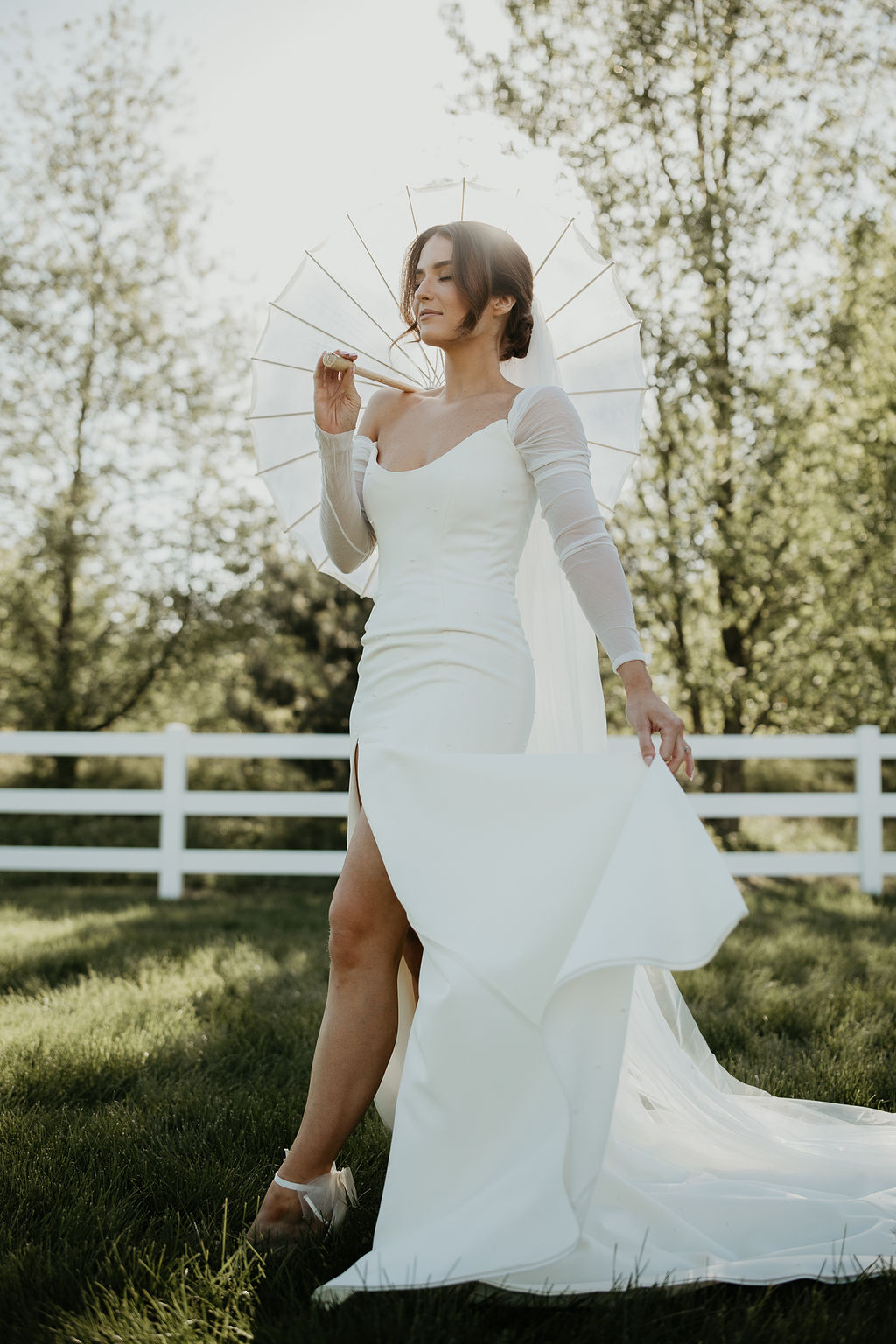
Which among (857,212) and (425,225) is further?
(857,212)

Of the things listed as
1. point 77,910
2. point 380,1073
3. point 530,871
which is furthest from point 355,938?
point 77,910

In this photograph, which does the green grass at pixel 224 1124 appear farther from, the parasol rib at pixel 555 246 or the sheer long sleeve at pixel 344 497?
the parasol rib at pixel 555 246

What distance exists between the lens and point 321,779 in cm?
1119

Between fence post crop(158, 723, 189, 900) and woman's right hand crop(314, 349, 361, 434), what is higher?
woman's right hand crop(314, 349, 361, 434)

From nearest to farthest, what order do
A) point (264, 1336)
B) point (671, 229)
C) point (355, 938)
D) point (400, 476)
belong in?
point (264, 1336), point (355, 938), point (400, 476), point (671, 229)

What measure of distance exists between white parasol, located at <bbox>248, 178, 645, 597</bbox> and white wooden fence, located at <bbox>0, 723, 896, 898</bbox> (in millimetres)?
4529

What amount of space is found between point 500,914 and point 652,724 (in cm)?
48

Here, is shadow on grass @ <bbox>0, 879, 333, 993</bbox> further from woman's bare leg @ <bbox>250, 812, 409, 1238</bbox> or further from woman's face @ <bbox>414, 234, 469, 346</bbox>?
woman's face @ <bbox>414, 234, 469, 346</bbox>

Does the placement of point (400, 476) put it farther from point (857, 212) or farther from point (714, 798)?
point (857, 212)

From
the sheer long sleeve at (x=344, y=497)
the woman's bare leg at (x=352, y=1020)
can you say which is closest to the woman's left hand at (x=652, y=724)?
the woman's bare leg at (x=352, y=1020)

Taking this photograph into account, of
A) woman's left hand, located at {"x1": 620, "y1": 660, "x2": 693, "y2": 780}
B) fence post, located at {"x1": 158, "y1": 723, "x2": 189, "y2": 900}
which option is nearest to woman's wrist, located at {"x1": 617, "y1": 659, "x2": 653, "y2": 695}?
woman's left hand, located at {"x1": 620, "y1": 660, "x2": 693, "y2": 780}

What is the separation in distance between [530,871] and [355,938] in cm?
47

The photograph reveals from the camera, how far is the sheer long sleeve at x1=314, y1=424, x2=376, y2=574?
255 cm

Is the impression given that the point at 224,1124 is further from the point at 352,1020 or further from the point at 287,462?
the point at 287,462
